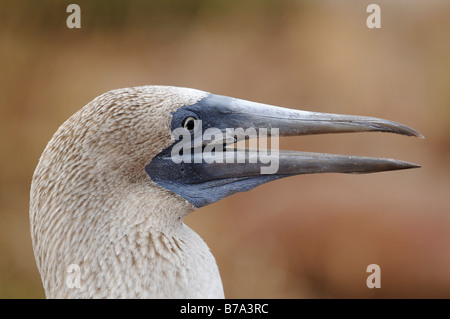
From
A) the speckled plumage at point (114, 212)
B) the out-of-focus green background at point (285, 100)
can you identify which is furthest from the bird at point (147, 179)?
the out-of-focus green background at point (285, 100)

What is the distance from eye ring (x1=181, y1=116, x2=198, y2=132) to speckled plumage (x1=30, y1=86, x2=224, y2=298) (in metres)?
0.06

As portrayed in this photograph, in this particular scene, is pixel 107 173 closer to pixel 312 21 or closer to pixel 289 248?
pixel 289 248

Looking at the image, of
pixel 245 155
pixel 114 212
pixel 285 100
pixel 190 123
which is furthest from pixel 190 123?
pixel 285 100

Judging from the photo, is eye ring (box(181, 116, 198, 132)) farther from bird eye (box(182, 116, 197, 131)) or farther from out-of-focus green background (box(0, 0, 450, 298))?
out-of-focus green background (box(0, 0, 450, 298))

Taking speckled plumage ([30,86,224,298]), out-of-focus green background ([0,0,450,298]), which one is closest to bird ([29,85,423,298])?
speckled plumage ([30,86,224,298])

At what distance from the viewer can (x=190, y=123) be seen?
1.83m

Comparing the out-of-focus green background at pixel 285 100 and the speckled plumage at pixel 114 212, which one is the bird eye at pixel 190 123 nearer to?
the speckled plumage at pixel 114 212

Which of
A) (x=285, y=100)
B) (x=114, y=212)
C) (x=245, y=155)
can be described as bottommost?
(x=114, y=212)

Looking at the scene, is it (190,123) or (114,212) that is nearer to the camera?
(114,212)

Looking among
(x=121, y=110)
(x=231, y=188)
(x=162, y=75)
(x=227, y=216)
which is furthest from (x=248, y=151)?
(x=162, y=75)

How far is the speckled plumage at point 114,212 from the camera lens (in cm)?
169

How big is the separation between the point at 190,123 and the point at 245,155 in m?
0.21

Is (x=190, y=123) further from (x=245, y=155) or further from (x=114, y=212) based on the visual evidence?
(x=114, y=212)
